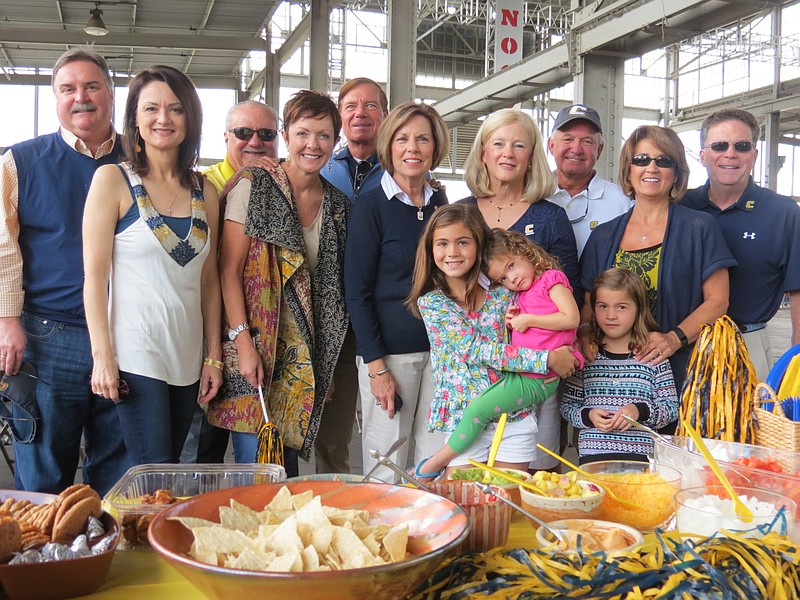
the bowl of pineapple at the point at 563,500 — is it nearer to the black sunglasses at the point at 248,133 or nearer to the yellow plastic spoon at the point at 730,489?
the yellow plastic spoon at the point at 730,489

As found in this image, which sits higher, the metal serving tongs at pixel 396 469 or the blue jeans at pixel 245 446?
the metal serving tongs at pixel 396 469

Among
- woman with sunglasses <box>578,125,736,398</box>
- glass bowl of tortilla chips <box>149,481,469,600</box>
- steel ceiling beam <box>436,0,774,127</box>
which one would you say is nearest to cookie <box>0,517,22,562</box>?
glass bowl of tortilla chips <box>149,481,469,600</box>

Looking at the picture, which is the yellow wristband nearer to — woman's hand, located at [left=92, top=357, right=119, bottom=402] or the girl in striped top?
woman's hand, located at [left=92, top=357, right=119, bottom=402]

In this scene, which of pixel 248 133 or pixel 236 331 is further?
pixel 248 133

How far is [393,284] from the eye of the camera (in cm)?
271

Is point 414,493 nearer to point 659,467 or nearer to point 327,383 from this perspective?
point 659,467

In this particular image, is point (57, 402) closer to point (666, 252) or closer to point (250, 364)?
point (250, 364)

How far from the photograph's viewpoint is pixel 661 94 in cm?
2122

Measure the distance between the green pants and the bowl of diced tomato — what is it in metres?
0.95

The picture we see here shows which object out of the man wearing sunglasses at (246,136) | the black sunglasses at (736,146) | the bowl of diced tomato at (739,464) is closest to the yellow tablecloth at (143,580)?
the bowl of diced tomato at (739,464)

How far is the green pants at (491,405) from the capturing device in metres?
2.44

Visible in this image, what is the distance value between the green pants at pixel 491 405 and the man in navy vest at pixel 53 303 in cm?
112

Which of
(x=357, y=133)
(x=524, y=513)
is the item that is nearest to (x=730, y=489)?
(x=524, y=513)

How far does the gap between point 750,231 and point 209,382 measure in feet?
7.04
